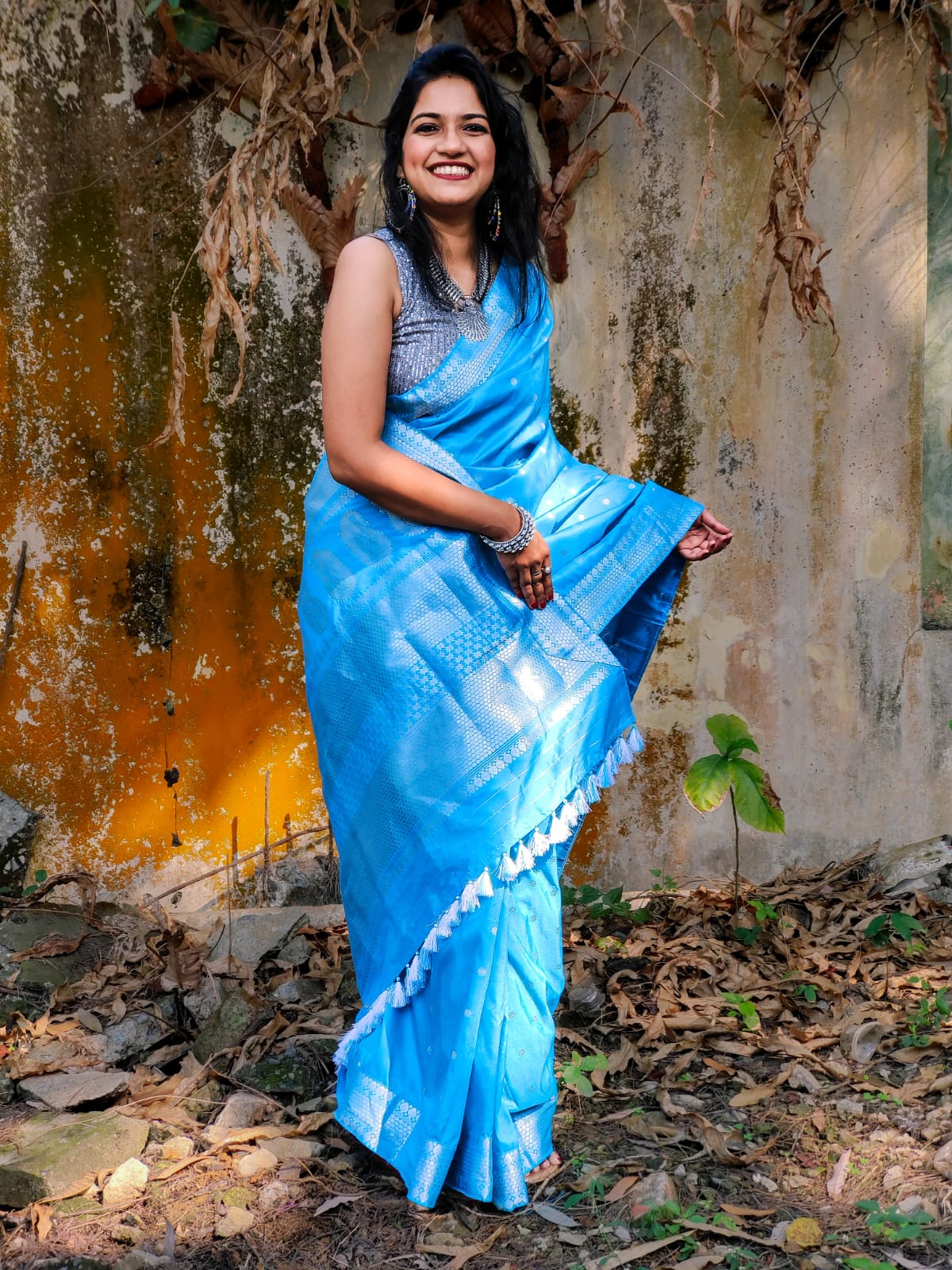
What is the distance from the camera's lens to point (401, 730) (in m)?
1.94

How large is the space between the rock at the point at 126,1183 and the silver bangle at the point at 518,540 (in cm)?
130

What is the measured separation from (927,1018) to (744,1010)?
0.41 m

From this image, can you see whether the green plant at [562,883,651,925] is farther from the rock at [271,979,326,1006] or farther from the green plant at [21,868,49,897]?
the green plant at [21,868,49,897]

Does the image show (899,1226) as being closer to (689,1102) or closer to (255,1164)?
(689,1102)

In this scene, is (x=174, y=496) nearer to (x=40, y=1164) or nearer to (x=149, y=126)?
(x=149, y=126)

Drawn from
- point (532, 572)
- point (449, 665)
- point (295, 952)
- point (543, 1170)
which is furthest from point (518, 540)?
point (295, 952)

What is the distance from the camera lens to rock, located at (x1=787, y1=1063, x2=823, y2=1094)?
229 cm

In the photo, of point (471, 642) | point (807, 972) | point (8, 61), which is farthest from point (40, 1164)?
point (8, 61)

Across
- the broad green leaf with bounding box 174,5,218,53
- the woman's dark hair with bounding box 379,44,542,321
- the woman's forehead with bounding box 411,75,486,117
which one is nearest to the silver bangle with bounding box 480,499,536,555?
the woman's dark hair with bounding box 379,44,542,321

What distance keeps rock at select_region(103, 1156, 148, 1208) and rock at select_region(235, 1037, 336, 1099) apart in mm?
367

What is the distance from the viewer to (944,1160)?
1.93 meters

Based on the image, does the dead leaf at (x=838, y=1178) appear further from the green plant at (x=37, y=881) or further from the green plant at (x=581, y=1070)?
the green plant at (x=37, y=881)

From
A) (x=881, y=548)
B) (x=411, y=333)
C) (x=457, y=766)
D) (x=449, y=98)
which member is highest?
(x=449, y=98)

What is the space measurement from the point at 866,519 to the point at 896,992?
1.53 meters
